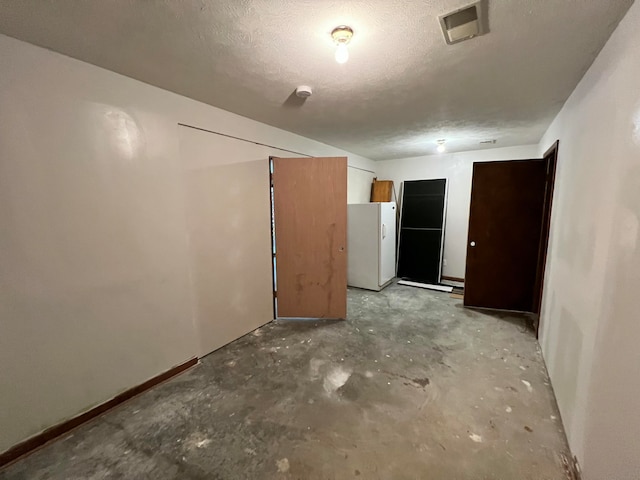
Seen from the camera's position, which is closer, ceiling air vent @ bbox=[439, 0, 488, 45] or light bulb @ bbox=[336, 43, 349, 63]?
ceiling air vent @ bbox=[439, 0, 488, 45]

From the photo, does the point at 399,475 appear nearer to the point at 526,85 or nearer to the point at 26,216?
the point at 26,216

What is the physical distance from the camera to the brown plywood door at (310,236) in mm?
3021

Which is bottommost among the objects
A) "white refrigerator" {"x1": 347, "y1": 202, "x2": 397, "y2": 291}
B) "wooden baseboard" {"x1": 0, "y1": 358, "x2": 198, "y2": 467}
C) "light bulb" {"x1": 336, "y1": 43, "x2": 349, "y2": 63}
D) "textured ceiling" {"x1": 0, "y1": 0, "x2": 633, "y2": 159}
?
"wooden baseboard" {"x1": 0, "y1": 358, "x2": 198, "y2": 467}

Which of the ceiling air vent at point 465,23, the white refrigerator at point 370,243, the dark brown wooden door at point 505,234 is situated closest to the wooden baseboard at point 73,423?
the white refrigerator at point 370,243

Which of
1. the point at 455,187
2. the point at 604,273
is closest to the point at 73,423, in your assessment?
the point at 604,273

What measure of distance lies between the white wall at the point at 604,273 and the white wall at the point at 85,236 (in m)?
2.63

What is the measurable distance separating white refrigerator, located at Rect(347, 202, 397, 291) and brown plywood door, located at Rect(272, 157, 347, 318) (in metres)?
1.16

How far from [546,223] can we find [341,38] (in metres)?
2.72

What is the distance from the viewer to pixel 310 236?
314cm

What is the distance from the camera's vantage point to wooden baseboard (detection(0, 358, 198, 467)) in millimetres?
1502

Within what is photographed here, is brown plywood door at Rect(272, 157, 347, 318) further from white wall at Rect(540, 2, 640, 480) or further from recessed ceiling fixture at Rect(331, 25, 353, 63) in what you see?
white wall at Rect(540, 2, 640, 480)

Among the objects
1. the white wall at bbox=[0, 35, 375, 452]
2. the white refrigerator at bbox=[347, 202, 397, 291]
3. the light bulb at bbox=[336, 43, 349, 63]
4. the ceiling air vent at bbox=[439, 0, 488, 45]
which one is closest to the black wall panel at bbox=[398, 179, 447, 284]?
the white refrigerator at bbox=[347, 202, 397, 291]

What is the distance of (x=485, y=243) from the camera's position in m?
3.35

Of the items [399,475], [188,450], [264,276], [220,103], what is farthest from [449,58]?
[188,450]
